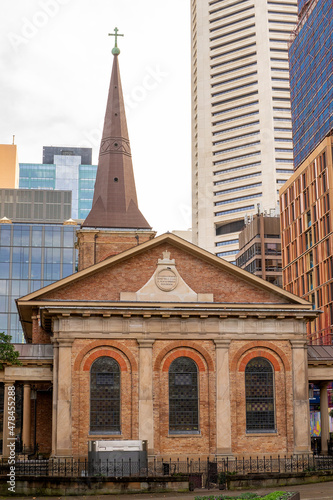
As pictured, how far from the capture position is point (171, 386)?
36125mm

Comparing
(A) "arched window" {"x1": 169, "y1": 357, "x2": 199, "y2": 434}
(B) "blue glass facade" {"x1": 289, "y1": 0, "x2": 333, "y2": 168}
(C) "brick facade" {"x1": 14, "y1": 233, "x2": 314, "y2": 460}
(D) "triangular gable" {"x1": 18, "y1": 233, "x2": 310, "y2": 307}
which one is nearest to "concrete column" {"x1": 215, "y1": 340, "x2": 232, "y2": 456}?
(C) "brick facade" {"x1": 14, "y1": 233, "x2": 314, "y2": 460}

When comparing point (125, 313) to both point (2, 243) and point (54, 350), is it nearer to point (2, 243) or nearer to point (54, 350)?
point (54, 350)

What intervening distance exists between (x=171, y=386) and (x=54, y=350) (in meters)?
5.92

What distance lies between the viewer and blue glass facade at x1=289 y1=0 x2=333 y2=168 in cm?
8169

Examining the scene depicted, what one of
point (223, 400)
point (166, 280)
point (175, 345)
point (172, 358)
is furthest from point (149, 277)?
point (223, 400)

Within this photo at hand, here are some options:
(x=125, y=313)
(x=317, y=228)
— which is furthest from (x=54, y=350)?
(x=317, y=228)

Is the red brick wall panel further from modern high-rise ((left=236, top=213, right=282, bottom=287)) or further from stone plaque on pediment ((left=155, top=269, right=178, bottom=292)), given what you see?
modern high-rise ((left=236, top=213, right=282, bottom=287))

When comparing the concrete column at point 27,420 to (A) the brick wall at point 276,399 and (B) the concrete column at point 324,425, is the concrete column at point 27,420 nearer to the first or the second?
(A) the brick wall at point 276,399

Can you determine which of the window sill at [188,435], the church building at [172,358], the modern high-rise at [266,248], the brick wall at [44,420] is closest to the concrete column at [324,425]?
the church building at [172,358]

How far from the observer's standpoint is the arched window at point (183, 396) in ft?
117

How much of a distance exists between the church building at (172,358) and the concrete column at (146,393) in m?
0.05

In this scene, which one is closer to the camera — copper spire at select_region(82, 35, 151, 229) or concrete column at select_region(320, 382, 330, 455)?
concrete column at select_region(320, 382, 330, 455)

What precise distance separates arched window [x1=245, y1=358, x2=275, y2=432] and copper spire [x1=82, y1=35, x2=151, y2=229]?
779 inches

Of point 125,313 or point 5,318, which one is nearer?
point 125,313
